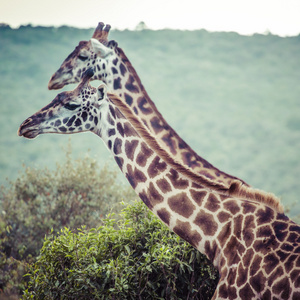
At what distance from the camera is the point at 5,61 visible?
3419 centimetres

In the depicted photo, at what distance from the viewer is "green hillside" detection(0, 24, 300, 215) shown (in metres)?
32.5

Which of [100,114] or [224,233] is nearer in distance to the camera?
[224,233]

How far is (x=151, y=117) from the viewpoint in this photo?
6945mm

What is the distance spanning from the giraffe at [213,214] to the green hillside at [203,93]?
930 inches

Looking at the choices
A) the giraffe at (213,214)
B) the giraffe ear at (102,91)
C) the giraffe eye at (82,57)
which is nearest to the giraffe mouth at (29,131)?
the giraffe at (213,214)

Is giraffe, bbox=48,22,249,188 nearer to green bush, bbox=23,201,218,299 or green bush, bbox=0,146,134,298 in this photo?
green bush, bbox=23,201,218,299

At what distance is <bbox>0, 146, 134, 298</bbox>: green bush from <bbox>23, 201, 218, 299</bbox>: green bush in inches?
179

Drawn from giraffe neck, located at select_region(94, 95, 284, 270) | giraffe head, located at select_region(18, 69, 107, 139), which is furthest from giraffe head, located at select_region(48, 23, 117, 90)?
giraffe neck, located at select_region(94, 95, 284, 270)

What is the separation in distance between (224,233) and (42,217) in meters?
6.82

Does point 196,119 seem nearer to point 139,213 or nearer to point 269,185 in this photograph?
point 269,185

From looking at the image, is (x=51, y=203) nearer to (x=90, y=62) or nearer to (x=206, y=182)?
(x=90, y=62)

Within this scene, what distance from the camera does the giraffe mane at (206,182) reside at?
407cm

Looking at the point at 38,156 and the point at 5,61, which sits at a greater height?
the point at 5,61

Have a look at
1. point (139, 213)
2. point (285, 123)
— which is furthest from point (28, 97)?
point (139, 213)
